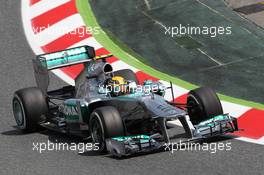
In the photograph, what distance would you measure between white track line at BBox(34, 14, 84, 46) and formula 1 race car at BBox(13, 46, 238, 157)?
13.8 ft

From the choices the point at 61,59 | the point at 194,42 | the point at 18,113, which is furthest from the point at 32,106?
the point at 194,42

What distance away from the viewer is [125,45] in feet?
55.1

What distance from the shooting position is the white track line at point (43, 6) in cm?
1927

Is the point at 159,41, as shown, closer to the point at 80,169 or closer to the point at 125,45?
the point at 125,45

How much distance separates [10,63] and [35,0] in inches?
144

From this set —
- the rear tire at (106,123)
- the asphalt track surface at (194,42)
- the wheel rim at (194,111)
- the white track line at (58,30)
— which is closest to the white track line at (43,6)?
the asphalt track surface at (194,42)

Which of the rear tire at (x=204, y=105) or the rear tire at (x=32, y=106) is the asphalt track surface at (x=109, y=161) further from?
the rear tire at (x=204, y=105)

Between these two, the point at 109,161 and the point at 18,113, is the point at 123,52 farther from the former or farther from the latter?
the point at 109,161

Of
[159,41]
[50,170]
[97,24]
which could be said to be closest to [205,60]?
[159,41]

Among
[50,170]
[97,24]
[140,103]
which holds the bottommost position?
[50,170]

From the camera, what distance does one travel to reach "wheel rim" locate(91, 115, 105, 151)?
1127 centimetres

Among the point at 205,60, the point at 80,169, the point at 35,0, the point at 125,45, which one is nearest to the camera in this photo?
the point at 80,169

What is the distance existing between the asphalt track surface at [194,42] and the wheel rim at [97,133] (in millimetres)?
3343

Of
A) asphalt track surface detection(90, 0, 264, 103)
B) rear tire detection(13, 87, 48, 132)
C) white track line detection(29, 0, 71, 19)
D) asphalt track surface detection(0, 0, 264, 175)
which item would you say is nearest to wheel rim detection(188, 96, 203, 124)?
asphalt track surface detection(0, 0, 264, 175)
